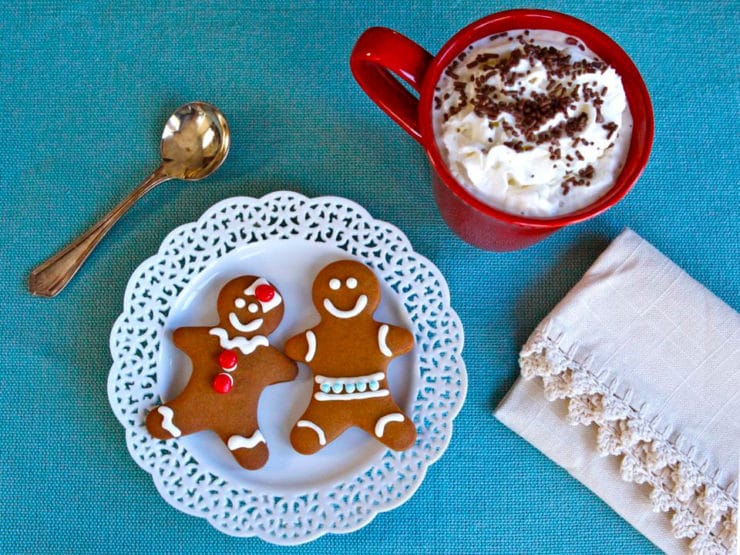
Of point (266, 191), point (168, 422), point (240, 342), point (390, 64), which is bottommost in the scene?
point (168, 422)

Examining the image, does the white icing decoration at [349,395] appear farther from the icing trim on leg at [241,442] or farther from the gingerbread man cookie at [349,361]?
the icing trim on leg at [241,442]

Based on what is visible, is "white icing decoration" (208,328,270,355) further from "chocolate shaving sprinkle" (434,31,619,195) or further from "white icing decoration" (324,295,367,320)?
"chocolate shaving sprinkle" (434,31,619,195)

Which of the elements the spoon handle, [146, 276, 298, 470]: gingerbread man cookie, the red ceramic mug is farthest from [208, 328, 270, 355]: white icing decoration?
the red ceramic mug

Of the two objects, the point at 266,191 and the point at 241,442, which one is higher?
the point at 266,191

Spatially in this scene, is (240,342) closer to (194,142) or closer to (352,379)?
(352,379)

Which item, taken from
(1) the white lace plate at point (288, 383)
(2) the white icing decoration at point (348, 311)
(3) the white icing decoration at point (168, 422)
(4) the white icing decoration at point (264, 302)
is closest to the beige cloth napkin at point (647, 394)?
(1) the white lace plate at point (288, 383)

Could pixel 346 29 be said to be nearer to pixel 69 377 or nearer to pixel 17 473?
pixel 69 377

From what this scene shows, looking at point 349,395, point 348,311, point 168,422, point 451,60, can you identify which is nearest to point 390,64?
point 451,60
